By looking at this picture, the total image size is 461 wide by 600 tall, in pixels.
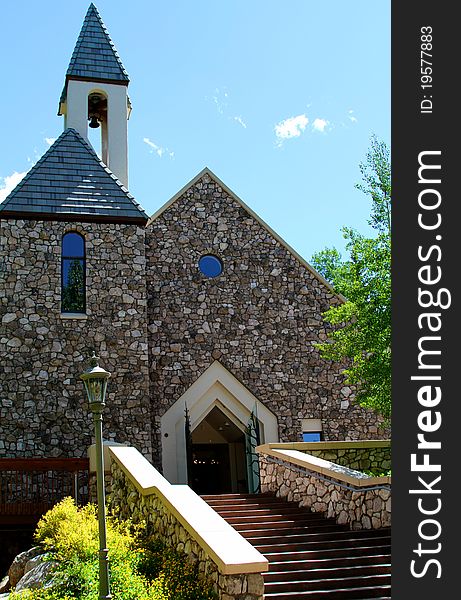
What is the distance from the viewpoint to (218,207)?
1959 centimetres

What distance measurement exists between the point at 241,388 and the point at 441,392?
1211cm

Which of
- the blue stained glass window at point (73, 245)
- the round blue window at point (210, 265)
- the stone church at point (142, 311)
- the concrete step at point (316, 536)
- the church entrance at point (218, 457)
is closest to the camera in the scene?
the concrete step at point (316, 536)

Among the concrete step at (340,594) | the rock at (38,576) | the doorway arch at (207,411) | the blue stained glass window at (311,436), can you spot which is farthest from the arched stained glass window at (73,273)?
the concrete step at (340,594)

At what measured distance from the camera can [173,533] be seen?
1027cm

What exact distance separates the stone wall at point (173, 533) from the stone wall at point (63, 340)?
3.45 meters

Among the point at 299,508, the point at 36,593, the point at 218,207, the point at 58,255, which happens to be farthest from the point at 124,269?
the point at 36,593

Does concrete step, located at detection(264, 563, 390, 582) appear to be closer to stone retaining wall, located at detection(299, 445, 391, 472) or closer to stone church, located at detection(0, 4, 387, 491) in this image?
stone retaining wall, located at detection(299, 445, 391, 472)

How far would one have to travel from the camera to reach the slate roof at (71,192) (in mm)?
17656

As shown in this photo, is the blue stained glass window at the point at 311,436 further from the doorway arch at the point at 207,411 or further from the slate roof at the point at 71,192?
the slate roof at the point at 71,192

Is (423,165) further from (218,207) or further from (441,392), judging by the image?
(218,207)

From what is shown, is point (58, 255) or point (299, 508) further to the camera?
point (58, 255)

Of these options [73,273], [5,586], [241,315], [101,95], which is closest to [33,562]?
[5,586]

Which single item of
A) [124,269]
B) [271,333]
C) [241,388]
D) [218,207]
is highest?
[218,207]

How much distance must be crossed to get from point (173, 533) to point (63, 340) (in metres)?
7.66
